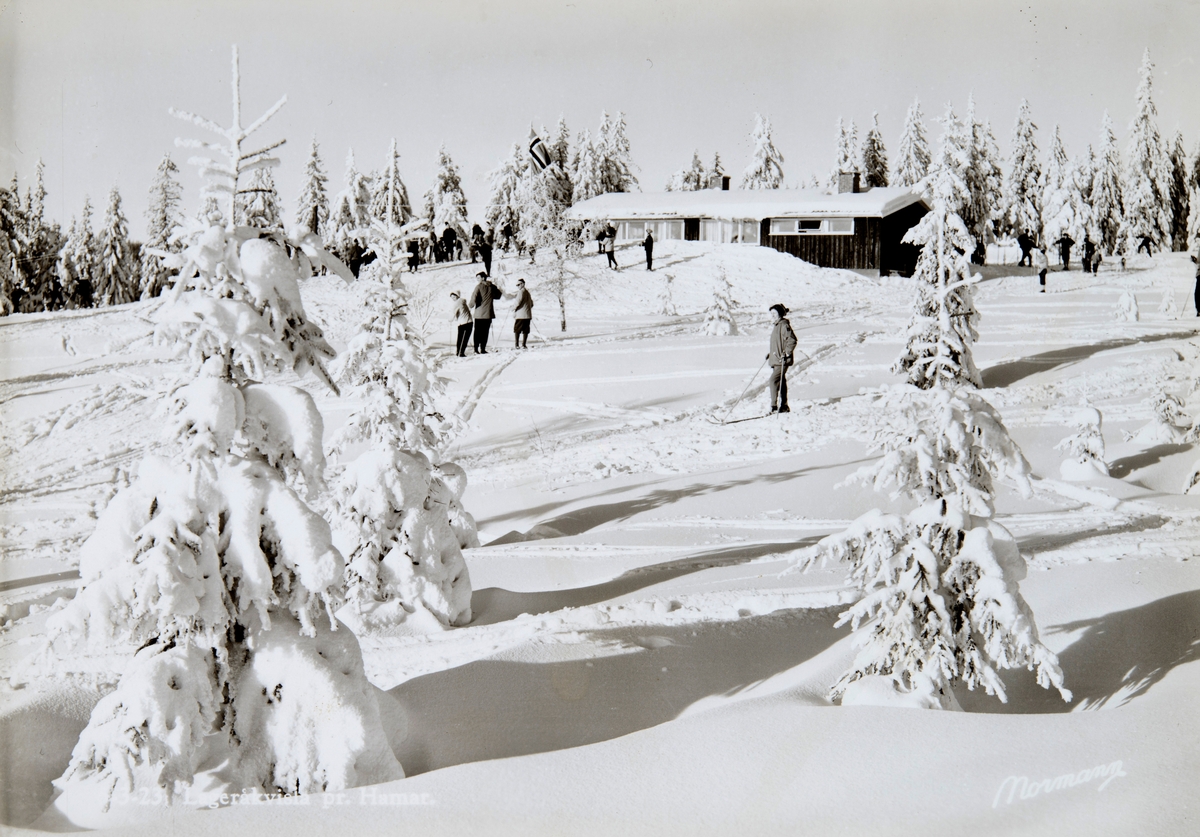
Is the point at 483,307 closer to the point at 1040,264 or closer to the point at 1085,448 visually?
the point at 1040,264

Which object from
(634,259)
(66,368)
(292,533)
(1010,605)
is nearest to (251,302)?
(292,533)

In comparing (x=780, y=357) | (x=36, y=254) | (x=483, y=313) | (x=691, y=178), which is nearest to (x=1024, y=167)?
(x=691, y=178)

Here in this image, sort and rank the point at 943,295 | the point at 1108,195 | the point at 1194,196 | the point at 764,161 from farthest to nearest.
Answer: the point at 764,161 → the point at 1108,195 → the point at 1194,196 → the point at 943,295

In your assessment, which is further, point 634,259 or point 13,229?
point 634,259

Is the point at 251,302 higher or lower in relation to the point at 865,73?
lower

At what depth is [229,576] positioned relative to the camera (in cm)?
393

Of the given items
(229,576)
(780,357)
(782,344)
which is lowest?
(229,576)

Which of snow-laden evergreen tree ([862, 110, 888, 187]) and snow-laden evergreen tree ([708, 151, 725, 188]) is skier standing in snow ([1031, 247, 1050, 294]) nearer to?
snow-laden evergreen tree ([862, 110, 888, 187])

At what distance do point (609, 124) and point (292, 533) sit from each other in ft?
20.5

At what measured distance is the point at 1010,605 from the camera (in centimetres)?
A: 424

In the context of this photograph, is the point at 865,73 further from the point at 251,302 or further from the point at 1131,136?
the point at 251,302

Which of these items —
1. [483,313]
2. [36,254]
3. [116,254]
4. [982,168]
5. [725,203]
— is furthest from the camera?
[725,203]

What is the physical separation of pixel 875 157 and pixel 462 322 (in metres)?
6.24

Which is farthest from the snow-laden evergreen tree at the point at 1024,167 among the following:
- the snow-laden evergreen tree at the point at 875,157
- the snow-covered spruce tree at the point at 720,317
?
the snow-covered spruce tree at the point at 720,317
